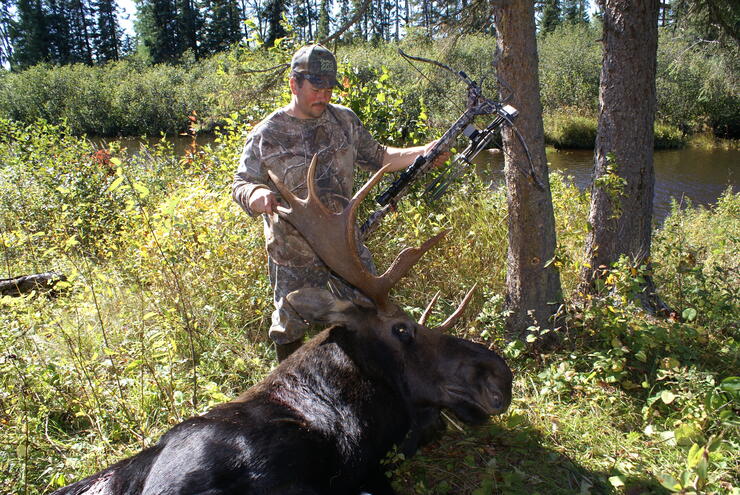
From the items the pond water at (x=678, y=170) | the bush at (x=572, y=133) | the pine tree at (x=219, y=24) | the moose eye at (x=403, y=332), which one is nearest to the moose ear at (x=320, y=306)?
the moose eye at (x=403, y=332)

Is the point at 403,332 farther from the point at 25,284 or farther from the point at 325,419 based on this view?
the point at 25,284

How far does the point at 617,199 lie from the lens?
4223 millimetres

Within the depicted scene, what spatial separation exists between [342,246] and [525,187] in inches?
63.7

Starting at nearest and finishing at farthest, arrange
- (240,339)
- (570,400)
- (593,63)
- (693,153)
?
(570,400) < (240,339) < (693,153) < (593,63)

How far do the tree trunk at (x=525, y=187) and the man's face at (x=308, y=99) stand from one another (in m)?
1.31

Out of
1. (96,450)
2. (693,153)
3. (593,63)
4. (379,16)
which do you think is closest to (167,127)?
(593,63)

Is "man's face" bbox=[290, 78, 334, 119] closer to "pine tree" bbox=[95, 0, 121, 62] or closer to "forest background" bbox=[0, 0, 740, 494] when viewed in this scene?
"forest background" bbox=[0, 0, 740, 494]


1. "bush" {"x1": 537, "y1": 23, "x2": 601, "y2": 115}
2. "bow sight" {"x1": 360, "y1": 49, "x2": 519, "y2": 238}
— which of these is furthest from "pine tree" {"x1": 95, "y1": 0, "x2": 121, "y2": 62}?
"bow sight" {"x1": 360, "y1": 49, "x2": 519, "y2": 238}

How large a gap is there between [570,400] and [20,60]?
7421cm

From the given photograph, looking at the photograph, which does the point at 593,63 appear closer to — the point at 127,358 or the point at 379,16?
the point at 127,358

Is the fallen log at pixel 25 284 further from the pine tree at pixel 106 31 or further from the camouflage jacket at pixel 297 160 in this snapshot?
the pine tree at pixel 106 31

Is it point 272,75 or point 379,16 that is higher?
point 379,16

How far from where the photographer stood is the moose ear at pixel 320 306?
3.08 m

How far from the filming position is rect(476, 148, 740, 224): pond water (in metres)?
14.9
